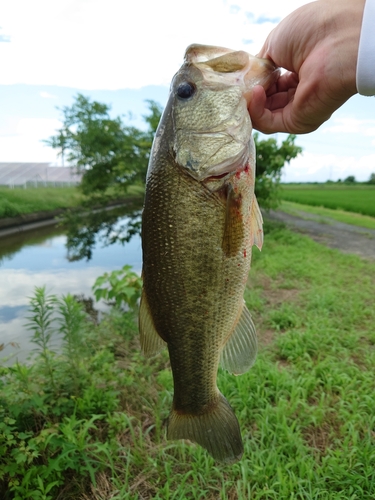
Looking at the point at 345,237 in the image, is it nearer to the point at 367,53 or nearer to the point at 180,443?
the point at 180,443

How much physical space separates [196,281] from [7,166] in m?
30.5

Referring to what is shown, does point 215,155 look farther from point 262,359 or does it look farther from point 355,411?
point 262,359

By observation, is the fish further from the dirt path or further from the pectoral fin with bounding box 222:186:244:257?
the dirt path

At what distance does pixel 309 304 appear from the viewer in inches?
223

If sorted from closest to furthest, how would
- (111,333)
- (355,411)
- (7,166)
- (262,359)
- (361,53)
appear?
(361,53), (355,411), (262,359), (111,333), (7,166)

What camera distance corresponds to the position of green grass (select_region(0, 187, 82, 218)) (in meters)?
16.3

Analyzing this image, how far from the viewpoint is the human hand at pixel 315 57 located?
4.74 ft

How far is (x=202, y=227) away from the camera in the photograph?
1.41 meters

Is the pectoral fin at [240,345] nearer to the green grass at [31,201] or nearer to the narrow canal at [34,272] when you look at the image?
the narrow canal at [34,272]

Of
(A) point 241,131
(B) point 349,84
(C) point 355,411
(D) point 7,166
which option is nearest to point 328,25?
(B) point 349,84

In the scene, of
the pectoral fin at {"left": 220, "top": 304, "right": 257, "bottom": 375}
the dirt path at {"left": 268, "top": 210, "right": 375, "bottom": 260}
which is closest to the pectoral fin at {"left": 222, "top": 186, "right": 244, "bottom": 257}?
the pectoral fin at {"left": 220, "top": 304, "right": 257, "bottom": 375}

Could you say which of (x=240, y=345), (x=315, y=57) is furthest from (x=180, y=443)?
(x=315, y=57)

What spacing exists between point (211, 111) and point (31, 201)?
1922 cm

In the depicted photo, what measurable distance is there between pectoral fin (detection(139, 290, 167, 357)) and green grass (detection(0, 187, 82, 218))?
13755 millimetres
